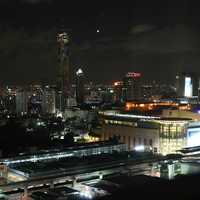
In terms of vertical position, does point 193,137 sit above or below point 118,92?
below

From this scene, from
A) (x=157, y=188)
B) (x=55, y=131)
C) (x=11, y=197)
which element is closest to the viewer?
(x=157, y=188)

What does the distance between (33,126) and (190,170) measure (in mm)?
10341

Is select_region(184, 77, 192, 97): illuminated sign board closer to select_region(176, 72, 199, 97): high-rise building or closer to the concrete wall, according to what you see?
select_region(176, 72, 199, 97): high-rise building

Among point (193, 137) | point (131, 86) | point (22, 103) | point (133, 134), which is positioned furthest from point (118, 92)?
point (193, 137)

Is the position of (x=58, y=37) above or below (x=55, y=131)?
above

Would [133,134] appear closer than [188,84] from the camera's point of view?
Yes

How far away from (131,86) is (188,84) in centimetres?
392

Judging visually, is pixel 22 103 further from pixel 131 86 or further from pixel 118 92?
pixel 131 86

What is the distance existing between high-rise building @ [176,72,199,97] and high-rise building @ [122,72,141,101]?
2942 millimetres

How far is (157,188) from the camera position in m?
5.35

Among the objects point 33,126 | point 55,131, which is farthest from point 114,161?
point 33,126

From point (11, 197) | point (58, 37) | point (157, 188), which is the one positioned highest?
point (58, 37)

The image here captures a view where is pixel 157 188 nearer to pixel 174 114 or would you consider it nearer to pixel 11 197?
pixel 11 197

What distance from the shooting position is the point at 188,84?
29.0 meters
